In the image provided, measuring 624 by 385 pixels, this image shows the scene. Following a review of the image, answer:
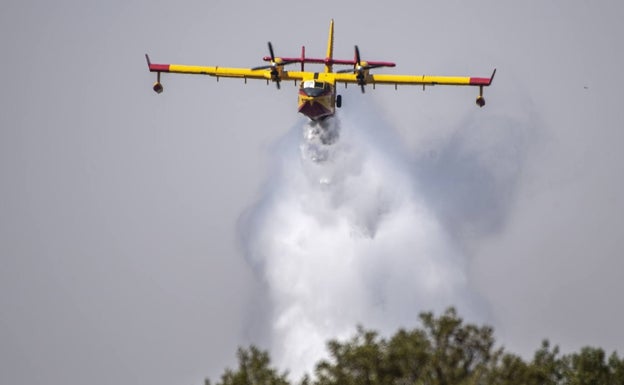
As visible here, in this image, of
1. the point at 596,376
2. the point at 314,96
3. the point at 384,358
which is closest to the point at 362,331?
the point at 384,358

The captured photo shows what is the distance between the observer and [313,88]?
71.8 m

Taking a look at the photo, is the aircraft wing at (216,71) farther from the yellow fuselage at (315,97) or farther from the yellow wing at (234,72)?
the yellow fuselage at (315,97)

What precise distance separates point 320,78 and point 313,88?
130 centimetres

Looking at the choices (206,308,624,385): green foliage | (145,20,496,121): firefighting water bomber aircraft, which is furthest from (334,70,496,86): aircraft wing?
(206,308,624,385): green foliage

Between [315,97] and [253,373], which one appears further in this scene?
[315,97]

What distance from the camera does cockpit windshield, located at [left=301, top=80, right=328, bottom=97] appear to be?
71.8 metres

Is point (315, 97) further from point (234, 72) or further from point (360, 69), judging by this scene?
point (234, 72)

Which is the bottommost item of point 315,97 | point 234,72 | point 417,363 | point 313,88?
point 417,363

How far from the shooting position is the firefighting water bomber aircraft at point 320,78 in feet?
236

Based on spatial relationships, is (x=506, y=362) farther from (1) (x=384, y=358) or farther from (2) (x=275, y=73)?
(2) (x=275, y=73)

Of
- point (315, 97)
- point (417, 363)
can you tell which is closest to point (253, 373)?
point (417, 363)

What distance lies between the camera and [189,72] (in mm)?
78688

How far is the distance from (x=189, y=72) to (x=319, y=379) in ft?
108

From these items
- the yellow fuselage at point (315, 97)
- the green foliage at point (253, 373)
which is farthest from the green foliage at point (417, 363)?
the yellow fuselage at point (315, 97)
